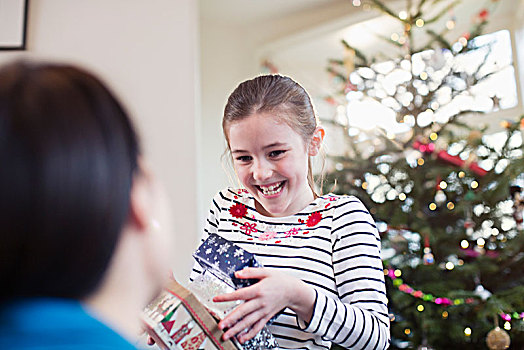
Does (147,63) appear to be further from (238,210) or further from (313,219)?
(313,219)

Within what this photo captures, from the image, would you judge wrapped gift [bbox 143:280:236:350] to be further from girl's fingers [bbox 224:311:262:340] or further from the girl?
the girl

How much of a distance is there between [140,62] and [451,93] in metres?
1.64

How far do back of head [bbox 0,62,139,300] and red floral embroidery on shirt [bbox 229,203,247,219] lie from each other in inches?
27.0

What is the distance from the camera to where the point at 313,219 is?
3.39 ft

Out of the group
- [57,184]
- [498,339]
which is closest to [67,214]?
[57,184]

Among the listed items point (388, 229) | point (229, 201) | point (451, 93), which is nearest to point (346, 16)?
point (451, 93)

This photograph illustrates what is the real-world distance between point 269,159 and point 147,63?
6.93 ft

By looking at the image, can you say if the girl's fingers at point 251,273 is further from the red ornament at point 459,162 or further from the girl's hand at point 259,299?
the red ornament at point 459,162

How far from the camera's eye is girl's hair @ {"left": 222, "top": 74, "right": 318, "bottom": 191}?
1.04m

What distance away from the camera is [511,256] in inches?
85.7

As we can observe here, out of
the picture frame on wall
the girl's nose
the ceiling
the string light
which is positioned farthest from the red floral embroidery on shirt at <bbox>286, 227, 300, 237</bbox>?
the ceiling

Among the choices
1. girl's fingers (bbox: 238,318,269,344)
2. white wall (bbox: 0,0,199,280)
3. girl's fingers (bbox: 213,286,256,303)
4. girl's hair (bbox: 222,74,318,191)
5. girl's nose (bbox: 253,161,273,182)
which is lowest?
girl's fingers (bbox: 238,318,269,344)

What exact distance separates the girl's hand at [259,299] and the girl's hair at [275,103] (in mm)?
355

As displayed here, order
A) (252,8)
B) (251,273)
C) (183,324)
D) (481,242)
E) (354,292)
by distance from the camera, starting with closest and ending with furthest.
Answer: (183,324) < (251,273) < (354,292) < (481,242) < (252,8)
